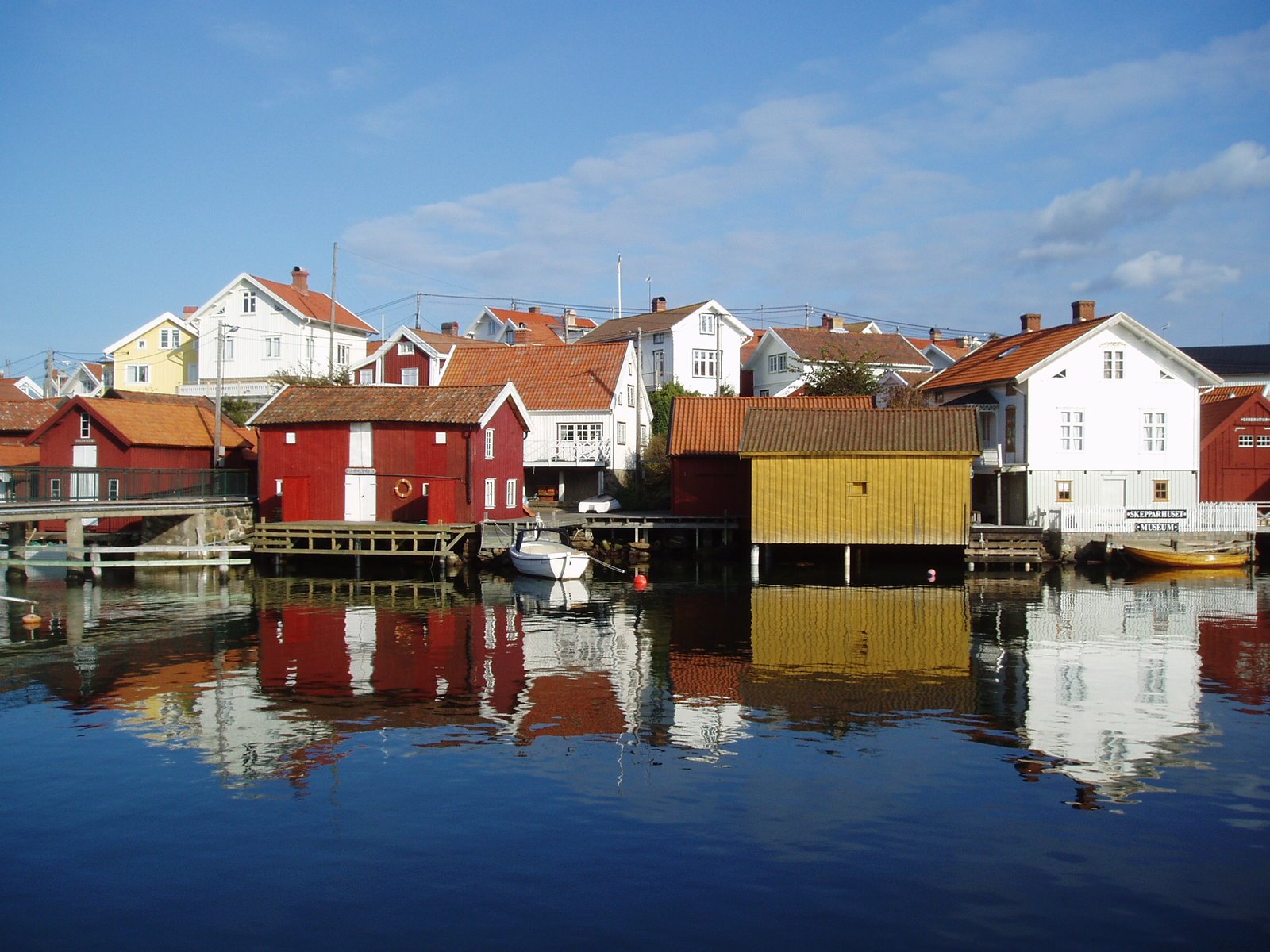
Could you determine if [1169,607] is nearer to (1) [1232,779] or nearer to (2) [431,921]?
(1) [1232,779]

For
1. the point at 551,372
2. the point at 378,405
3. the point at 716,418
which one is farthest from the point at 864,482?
the point at 551,372

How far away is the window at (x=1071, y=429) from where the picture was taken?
43844 mm

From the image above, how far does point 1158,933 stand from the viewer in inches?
415

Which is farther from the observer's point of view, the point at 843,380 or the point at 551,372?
A: the point at 843,380

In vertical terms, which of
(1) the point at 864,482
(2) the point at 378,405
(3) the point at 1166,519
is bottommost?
(3) the point at 1166,519

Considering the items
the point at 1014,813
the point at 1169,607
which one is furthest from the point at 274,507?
the point at 1014,813

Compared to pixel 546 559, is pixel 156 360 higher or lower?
higher

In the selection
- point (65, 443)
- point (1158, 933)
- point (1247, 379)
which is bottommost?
point (1158, 933)

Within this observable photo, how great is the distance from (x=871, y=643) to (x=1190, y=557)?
2229 cm

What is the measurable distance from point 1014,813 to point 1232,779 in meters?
3.70

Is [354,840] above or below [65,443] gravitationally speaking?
below

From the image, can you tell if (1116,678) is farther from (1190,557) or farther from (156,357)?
(156,357)

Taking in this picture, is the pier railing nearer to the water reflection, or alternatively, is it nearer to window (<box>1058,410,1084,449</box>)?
the water reflection

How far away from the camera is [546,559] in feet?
124
